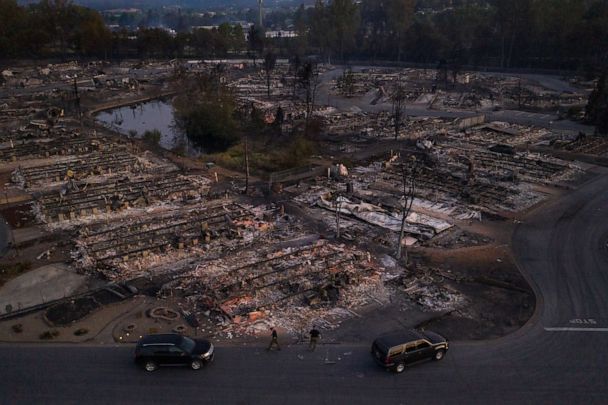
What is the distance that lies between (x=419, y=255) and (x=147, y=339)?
9464 millimetres

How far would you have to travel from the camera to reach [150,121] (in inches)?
1721

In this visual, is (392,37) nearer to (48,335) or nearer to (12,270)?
(12,270)

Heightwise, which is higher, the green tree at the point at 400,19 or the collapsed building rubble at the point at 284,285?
the green tree at the point at 400,19

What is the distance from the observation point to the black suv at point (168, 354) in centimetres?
1127

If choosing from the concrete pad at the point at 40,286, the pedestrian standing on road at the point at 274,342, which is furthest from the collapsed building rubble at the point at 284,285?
the concrete pad at the point at 40,286

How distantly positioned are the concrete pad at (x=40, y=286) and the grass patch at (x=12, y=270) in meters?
0.23

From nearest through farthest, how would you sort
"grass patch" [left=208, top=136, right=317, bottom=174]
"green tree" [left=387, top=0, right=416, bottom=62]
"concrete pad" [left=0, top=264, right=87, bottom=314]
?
"concrete pad" [left=0, top=264, right=87, bottom=314]
"grass patch" [left=208, top=136, right=317, bottom=174]
"green tree" [left=387, top=0, right=416, bottom=62]

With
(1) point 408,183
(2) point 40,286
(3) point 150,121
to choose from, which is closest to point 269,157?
(1) point 408,183

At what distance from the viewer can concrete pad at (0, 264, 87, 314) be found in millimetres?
14297

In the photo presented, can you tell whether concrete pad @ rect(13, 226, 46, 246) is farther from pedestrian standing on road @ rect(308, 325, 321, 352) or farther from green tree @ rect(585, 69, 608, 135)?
green tree @ rect(585, 69, 608, 135)

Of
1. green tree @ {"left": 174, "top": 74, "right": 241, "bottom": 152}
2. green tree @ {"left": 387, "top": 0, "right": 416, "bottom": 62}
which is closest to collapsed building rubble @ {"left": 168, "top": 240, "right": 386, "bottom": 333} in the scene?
green tree @ {"left": 174, "top": 74, "right": 241, "bottom": 152}

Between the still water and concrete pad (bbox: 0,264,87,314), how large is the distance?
16.4 meters

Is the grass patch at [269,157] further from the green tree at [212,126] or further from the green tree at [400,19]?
the green tree at [400,19]

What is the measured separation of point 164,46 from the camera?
7469 cm
